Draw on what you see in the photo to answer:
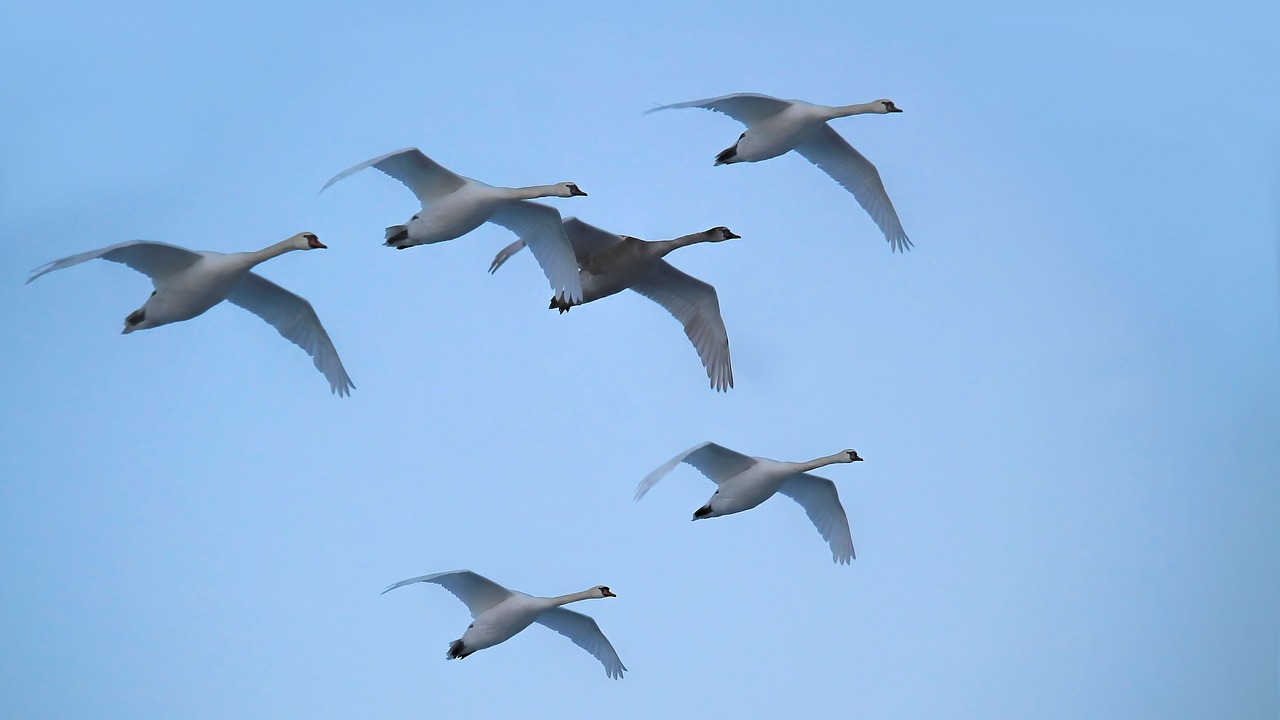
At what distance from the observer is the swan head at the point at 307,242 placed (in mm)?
10464

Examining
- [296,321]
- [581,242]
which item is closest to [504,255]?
[581,242]

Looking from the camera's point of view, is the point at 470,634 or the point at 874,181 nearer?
the point at 470,634

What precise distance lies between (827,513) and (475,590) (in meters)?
3.09

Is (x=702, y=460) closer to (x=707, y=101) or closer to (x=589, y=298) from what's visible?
(x=589, y=298)

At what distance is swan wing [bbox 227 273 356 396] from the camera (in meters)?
11.1

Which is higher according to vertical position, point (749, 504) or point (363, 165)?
point (363, 165)

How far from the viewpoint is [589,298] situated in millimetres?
11625

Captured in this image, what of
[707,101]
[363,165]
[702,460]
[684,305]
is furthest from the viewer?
[684,305]

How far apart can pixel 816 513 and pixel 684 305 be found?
76.9 inches

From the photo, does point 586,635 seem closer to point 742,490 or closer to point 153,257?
point 742,490

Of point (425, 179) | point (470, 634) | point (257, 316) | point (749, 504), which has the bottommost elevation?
point (470, 634)

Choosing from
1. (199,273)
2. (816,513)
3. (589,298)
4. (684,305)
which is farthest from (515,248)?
(816,513)

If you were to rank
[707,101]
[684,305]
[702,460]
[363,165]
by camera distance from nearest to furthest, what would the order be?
[363,165] < [707,101] < [702,460] < [684,305]

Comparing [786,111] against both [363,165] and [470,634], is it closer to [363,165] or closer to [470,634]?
[363,165]
